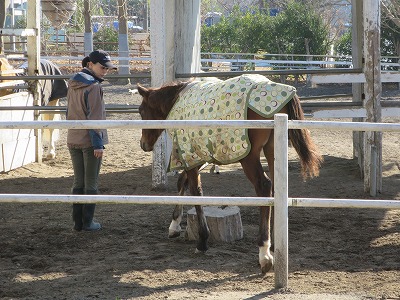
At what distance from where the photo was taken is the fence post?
4.35m

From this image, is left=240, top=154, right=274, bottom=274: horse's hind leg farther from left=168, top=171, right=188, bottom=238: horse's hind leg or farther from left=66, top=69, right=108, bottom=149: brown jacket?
left=66, top=69, right=108, bottom=149: brown jacket

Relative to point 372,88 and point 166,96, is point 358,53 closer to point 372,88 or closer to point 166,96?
point 372,88

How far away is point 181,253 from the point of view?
559 centimetres

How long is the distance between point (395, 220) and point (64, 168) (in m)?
4.83

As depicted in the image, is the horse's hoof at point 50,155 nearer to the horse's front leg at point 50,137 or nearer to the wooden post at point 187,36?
the horse's front leg at point 50,137

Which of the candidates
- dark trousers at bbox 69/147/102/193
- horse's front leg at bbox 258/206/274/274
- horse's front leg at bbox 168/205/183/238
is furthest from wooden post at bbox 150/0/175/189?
horse's front leg at bbox 258/206/274/274

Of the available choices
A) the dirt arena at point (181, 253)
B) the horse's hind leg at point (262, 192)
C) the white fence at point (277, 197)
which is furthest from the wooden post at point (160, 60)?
the white fence at point (277, 197)

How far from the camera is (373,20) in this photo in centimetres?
773

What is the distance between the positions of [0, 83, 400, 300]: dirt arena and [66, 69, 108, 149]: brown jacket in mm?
786

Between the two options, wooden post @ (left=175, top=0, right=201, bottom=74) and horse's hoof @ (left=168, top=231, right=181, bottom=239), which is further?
wooden post @ (left=175, top=0, right=201, bottom=74)

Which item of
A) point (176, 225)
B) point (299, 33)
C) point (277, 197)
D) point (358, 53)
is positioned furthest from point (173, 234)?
point (299, 33)

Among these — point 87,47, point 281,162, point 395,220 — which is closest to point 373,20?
point 395,220

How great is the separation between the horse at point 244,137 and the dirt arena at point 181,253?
1.14ft

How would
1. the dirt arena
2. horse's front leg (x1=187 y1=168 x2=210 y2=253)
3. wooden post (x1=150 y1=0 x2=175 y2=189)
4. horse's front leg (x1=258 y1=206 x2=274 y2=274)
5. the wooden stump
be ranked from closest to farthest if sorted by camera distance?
the dirt arena, horse's front leg (x1=258 y1=206 x2=274 y2=274), horse's front leg (x1=187 y1=168 x2=210 y2=253), the wooden stump, wooden post (x1=150 y1=0 x2=175 y2=189)
